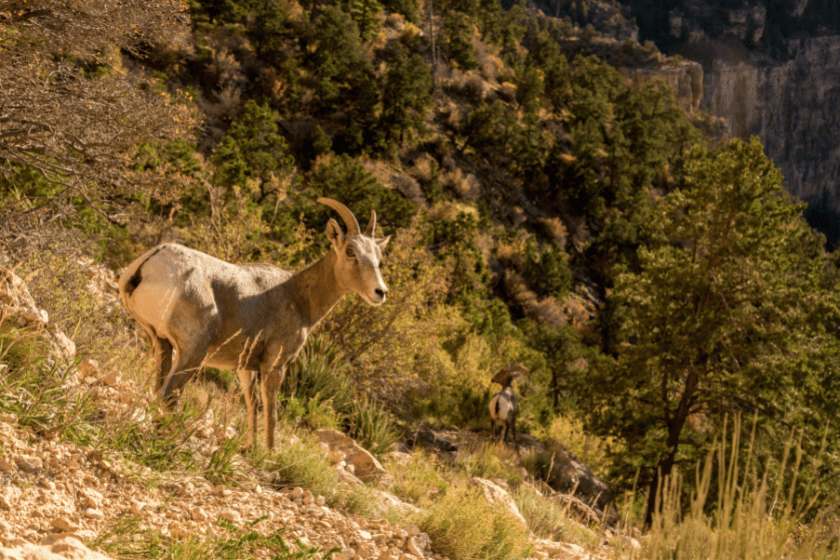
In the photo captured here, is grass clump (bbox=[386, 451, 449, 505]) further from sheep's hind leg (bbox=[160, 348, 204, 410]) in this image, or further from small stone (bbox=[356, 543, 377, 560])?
sheep's hind leg (bbox=[160, 348, 204, 410])

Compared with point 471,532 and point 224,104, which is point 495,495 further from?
point 224,104

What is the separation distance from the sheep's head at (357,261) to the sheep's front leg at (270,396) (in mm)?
881

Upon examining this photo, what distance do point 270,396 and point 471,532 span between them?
179 centimetres

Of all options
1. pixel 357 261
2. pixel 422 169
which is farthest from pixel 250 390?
pixel 422 169

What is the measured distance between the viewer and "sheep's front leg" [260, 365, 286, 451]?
465 cm

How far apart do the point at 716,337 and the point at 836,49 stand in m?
105

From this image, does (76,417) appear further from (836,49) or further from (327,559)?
(836,49)

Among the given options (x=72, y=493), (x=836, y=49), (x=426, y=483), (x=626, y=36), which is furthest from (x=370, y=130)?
(x=836, y=49)

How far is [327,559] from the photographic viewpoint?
312 centimetres

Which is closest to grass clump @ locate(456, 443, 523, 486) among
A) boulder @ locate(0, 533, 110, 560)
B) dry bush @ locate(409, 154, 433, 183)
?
boulder @ locate(0, 533, 110, 560)

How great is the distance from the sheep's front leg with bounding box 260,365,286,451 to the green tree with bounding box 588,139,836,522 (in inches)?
362

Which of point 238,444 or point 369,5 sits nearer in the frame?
point 238,444

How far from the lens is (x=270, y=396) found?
15.4 feet

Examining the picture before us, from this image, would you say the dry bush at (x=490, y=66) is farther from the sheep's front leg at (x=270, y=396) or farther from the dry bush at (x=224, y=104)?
the sheep's front leg at (x=270, y=396)
